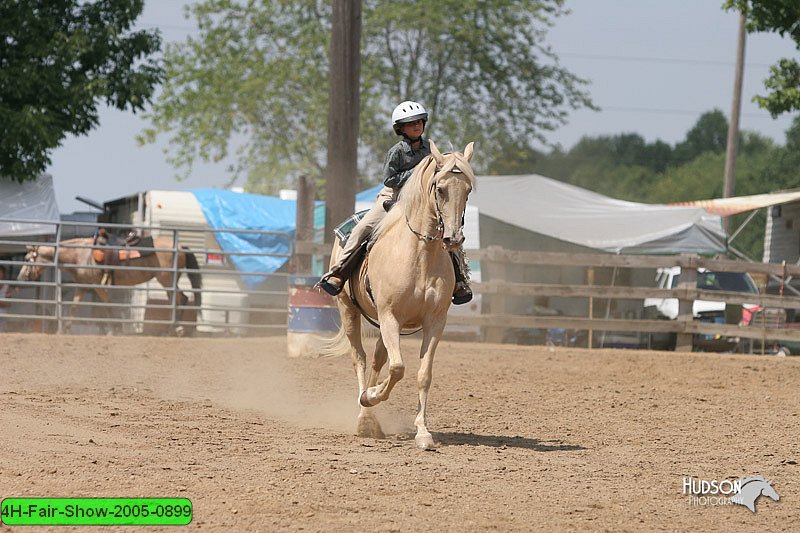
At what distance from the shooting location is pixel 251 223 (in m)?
22.3

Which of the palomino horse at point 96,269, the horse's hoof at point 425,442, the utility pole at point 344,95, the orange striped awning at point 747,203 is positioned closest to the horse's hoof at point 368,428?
the horse's hoof at point 425,442

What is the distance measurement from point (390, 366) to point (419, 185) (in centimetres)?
134

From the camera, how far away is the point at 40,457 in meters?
6.25

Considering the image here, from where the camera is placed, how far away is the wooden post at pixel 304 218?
56.0ft

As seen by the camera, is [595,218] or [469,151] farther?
[595,218]

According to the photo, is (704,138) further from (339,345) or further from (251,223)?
(339,345)

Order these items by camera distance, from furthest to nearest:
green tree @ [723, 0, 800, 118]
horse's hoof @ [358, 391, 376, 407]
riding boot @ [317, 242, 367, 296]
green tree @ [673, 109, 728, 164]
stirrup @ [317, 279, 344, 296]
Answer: green tree @ [673, 109, 728, 164] → green tree @ [723, 0, 800, 118] → stirrup @ [317, 279, 344, 296] → riding boot @ [317, 242, 367, 296] → horse's hoof @ [358, 391, 376, 407]

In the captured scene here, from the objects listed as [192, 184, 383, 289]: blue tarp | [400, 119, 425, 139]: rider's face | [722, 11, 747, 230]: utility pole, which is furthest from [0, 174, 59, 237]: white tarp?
[722, 11, 747, 230]: utility pole

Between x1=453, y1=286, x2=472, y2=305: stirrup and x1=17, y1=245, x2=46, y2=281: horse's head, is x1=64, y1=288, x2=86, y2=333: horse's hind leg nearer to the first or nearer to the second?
x1=17, y1=245, x2=46, y2=281: horse's head

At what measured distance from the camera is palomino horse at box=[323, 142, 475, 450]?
7344 mm

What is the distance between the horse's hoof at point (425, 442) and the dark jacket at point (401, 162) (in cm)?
216

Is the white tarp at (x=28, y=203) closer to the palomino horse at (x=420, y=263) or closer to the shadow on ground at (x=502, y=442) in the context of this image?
the palomino horse at (x=420, y=263)

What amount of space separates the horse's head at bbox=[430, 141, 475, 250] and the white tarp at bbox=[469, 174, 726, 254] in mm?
12761

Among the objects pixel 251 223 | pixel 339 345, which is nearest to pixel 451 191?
pixel 339 345
